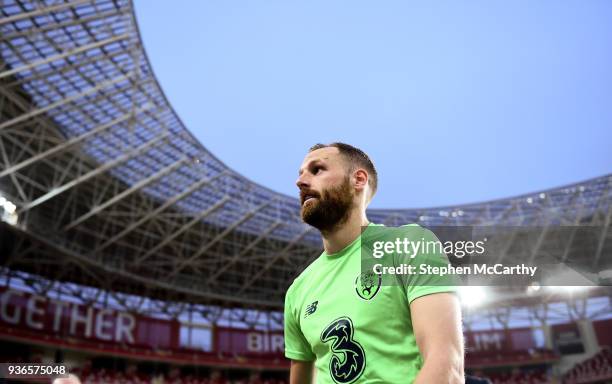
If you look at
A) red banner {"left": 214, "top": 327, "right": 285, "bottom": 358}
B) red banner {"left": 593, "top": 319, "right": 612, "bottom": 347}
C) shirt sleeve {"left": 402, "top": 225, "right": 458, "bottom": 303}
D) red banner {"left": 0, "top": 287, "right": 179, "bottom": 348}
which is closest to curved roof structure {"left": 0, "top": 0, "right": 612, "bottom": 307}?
red banner {"left": 0, "top": 287, "right": 179, "bottom": 348}

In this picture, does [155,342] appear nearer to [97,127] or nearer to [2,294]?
[2,294]

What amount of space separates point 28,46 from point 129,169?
9.10 m

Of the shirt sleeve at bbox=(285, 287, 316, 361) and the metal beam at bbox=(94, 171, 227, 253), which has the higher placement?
the metal beam at bbox=(94, 171, 227, 253)

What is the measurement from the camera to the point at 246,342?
43.4 metres

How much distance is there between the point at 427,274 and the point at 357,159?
0.76 m

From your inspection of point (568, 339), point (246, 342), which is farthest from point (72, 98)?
point (568, 339)

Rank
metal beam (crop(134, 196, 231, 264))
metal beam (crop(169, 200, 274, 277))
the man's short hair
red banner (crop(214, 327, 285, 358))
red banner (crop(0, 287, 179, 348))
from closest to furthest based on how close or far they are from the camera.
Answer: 1. the man's short hair
2. red banner (crop(0, 287, 179, 348))
3. metal beam (crop(134, 196, 231, 264))
4. metal beam (crop(169, 200, 274, 277))
5. red banner (crop(214, 327, 285, 358))

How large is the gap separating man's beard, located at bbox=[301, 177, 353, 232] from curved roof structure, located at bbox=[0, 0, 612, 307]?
2161 centimetres

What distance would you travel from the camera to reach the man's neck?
2.58 m

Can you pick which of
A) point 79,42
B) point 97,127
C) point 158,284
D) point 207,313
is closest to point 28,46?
point 79,42

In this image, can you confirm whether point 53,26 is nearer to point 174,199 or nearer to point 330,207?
point 174,199

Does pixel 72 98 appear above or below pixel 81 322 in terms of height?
above

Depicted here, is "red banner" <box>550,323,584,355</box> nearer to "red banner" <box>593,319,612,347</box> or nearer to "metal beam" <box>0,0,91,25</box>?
"red banner" <box>593,319,612,347</box>

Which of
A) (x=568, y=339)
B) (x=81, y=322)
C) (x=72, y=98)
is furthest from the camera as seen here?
(x=568, y=339)
